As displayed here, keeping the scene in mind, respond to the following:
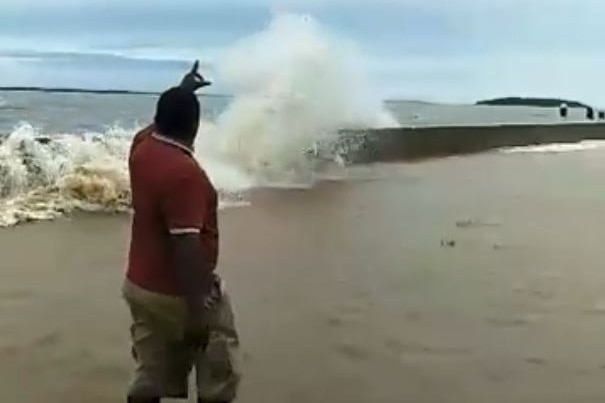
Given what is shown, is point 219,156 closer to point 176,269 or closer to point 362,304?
point 362,304

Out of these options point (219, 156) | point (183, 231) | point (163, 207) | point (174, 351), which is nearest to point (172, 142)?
point (163, 207)

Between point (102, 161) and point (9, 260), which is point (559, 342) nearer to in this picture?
point (9, 260)

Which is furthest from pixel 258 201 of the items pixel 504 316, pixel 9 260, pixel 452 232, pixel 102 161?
pixel 504 316

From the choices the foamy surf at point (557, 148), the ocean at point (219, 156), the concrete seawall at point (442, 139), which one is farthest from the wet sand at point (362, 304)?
the foamy surf at point (557, 148)

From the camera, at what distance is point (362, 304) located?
9.09 m

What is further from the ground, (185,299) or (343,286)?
(185,299)

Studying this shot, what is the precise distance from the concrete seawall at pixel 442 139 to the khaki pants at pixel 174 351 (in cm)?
1898

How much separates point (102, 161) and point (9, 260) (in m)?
6.38

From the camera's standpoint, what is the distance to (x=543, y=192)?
18.1 m

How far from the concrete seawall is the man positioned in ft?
62.3

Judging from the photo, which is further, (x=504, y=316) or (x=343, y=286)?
(x=343, y=286)

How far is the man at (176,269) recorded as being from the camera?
477cm

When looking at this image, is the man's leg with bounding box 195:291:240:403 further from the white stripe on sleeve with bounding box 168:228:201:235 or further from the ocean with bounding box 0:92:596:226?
the ocean with bounding box 0:92:596:226

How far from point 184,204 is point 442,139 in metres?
23.1
